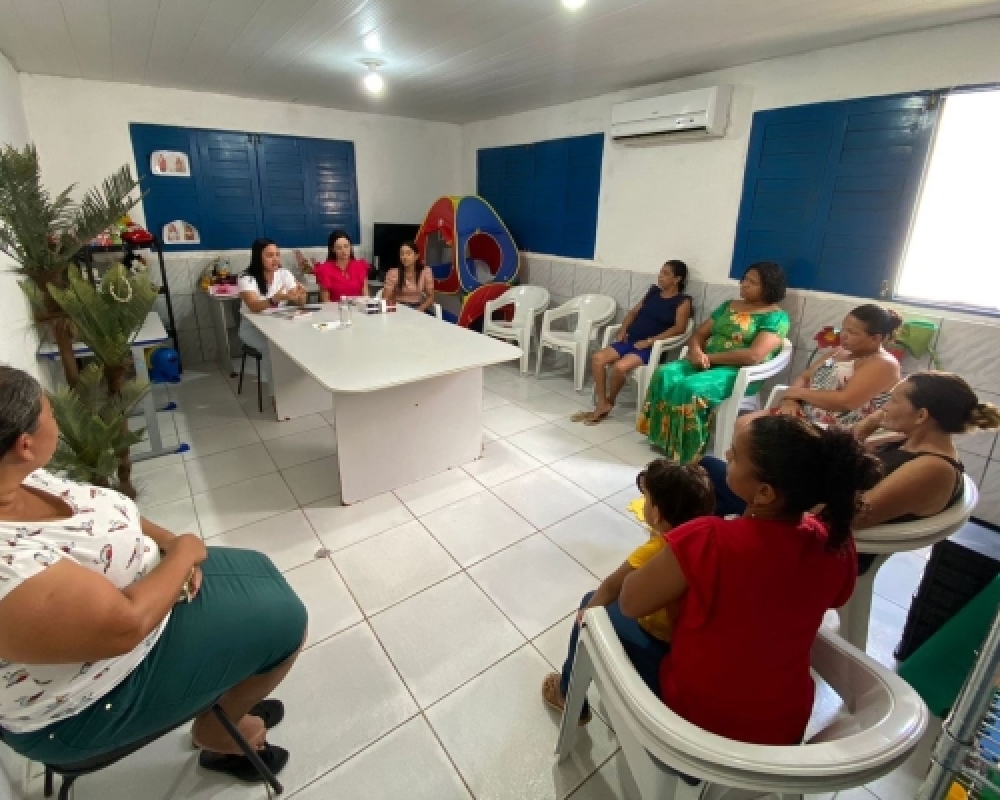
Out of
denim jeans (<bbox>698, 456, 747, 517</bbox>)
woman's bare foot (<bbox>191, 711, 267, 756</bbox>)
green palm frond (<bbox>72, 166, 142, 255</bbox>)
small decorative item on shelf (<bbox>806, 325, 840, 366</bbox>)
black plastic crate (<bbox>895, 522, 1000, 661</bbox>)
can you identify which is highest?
green palm frond (<bbox>72, 166, 142, 255</bbox>)

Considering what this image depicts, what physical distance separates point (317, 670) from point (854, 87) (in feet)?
12.7

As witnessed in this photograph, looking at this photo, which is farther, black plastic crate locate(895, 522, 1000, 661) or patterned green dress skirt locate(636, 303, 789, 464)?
patterned green dress skirt locate(636, 303, 789, 464)

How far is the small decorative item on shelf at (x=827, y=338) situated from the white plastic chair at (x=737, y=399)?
174 millimetres

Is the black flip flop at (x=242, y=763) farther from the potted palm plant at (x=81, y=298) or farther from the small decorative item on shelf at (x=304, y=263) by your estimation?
the small decorative item on shelf at (x=304, y=263)

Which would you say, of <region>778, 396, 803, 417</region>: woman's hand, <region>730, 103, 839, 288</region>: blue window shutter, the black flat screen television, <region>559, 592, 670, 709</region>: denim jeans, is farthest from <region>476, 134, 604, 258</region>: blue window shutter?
<region>559, 592, 670, 709</region>: denim jeans

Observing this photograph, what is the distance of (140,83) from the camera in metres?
3.92

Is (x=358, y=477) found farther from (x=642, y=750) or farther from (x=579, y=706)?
(x=642, y=750)

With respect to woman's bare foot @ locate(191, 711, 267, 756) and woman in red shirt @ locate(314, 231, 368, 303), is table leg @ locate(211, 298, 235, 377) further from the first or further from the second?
woman's bare foot @ locate(191, 711, 267, 756)

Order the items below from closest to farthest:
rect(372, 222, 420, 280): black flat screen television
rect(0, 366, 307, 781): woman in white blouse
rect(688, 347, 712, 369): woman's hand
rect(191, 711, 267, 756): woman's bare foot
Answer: rect(0, 366, 307, 781): woman in white blouse
rect(191, 711, 267, 756): woman's bare foot
rect(688, 347, 712, 369): woman's hand
rect(372, 222, 420, 280): black flat screen television

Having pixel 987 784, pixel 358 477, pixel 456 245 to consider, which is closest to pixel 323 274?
pixel 456 245

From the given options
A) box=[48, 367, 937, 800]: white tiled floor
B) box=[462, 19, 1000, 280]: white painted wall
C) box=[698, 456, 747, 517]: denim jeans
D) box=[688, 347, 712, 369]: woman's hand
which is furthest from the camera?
box=[688, 347, 712, 369]: woman's hand

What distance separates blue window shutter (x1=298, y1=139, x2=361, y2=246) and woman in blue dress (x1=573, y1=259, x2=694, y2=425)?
10.4 feet

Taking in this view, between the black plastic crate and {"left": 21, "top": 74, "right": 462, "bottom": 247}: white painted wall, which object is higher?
{"left": 21, "top": 74, "right": 462, "bottom": 247}: white painted wall

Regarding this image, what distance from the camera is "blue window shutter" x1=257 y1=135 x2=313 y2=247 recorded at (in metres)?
4.62
